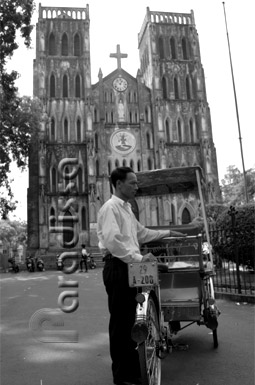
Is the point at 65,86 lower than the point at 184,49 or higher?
lower

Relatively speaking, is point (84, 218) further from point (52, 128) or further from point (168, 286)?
point (168, 286)

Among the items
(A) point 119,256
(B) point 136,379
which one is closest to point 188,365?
(B) point 136,379

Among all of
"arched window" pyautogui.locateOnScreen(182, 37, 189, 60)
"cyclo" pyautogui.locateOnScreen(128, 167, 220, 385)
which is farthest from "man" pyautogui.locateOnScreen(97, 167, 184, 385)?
"arched window" pyautogui.locateOnScreen(182, 37, 189, 60)

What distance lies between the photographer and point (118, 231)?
2.87 meters

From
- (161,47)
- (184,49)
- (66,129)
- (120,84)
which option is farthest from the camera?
(184,49)

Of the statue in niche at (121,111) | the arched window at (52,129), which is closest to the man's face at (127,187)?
the arched window at (52,129)

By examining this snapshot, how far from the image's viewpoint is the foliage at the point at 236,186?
33.4 m

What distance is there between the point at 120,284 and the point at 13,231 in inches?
2550

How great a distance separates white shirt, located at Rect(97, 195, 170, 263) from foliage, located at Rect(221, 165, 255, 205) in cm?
3038

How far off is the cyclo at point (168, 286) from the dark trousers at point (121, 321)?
0.45ft

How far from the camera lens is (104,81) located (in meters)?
32.0

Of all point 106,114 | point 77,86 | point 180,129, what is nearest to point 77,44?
point 77,86

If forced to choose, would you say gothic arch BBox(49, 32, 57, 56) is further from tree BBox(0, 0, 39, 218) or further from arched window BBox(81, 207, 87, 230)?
arched window BBox(81, 207, 87, 230)

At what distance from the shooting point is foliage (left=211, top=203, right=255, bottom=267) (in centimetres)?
1010
